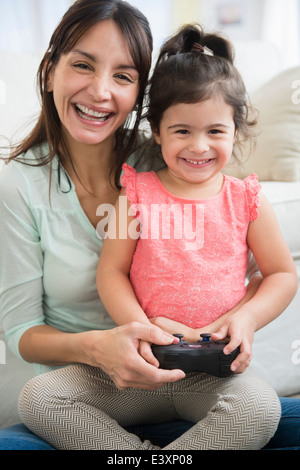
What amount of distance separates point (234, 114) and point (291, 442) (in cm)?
64

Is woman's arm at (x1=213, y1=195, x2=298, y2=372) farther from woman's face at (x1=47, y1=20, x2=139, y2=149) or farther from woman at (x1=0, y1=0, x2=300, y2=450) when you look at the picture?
woman's face at (x1=47, y1=20, x2=139, y2=149)

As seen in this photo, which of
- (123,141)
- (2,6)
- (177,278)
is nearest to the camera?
(177,278)

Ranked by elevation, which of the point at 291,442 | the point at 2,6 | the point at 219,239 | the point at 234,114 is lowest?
the point at 291,442

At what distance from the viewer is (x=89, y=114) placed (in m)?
0.99

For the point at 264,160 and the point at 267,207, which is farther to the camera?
the point at 264,160

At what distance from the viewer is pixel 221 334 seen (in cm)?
85

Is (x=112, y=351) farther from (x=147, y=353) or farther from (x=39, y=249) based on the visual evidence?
(x=39, y=249)

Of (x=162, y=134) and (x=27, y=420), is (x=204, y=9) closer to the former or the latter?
(x=162, y=134)

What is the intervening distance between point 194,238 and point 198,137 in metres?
0.20

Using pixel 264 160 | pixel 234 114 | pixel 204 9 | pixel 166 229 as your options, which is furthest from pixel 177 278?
pixel 204 9

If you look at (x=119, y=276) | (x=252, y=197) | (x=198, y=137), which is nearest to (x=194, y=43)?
(x=198, y=137)

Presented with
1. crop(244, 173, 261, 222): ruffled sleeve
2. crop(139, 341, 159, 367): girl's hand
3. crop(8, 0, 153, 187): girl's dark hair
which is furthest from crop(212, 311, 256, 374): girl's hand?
crop(8, 0, 153, 187): girl's dark hair

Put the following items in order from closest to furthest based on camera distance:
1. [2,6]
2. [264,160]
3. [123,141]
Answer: [123,141] < [264,160] < [2,6]

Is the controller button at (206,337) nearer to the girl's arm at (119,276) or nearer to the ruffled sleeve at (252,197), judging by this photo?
the girl's arm at (119,276)
